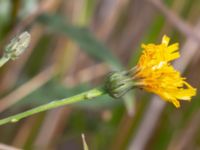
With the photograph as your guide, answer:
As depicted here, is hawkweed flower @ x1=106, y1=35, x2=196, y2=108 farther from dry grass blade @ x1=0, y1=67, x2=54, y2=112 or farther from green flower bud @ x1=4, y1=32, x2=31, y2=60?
dry grass blade @ x1=0, y1=67, x2=54, y2=112

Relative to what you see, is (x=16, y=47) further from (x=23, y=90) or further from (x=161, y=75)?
(x=23, y=90)

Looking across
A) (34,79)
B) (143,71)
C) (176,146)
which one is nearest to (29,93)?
(34,79)

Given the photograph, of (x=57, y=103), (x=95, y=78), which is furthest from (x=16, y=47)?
(x=95, y=78)

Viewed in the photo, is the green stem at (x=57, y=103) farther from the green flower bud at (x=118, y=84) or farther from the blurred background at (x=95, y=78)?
the blurred background at (x=95, y=78)

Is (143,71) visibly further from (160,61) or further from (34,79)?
(34,79)

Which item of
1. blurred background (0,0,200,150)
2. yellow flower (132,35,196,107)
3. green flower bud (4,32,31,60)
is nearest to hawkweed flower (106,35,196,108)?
yellow flower (132,35,196,107)

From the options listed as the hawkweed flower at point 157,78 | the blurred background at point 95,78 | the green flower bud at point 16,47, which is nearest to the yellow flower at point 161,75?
the hawkweed flower at point 157,78

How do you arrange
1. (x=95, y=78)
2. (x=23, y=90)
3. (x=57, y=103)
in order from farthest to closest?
1. (x=95, y=78)
2. (x=23, y=90)
3. (x=57, y=103)
